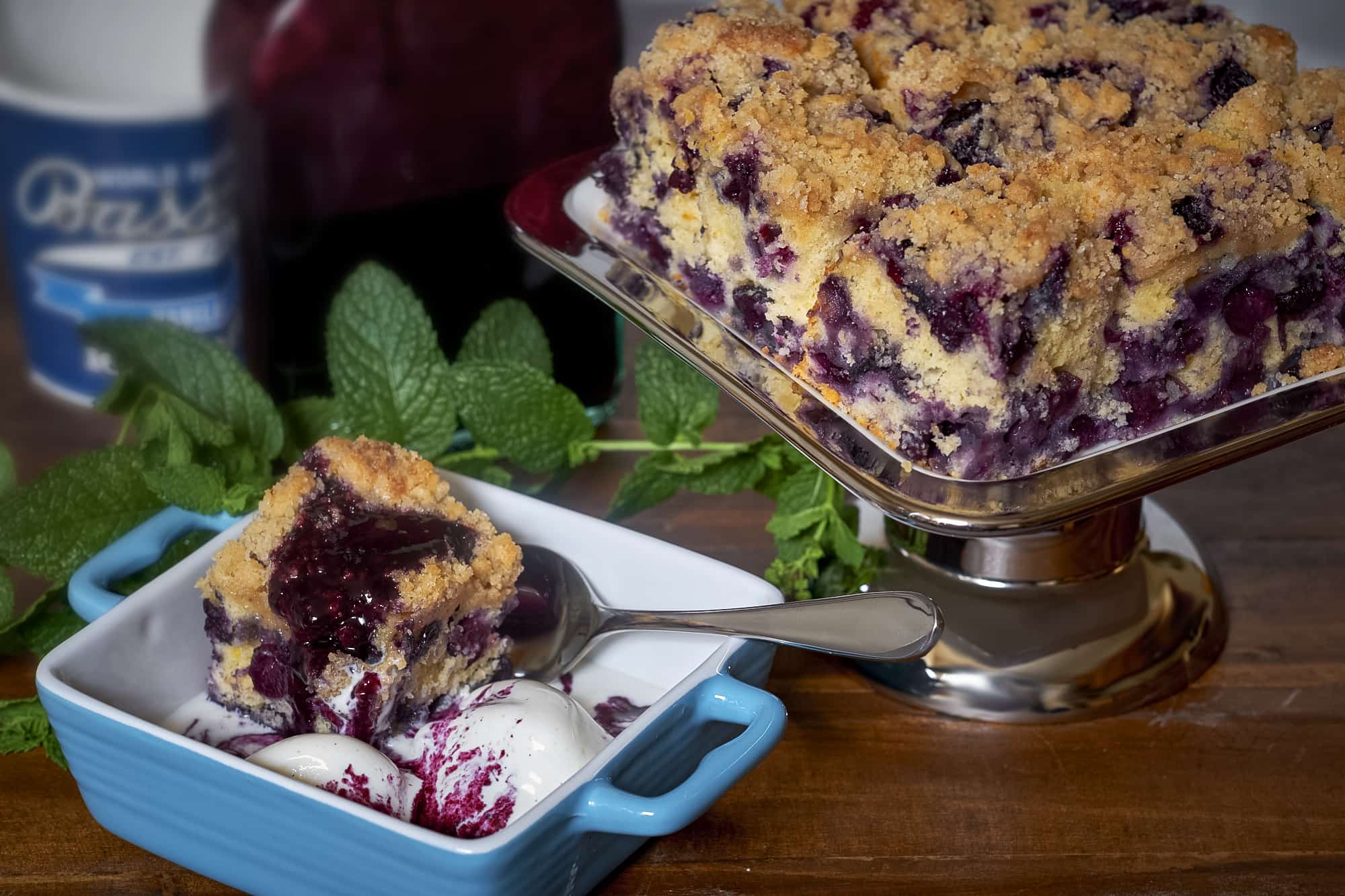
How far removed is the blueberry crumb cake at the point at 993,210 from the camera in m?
0.99

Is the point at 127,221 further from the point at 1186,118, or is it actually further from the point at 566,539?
the point at 1186,118

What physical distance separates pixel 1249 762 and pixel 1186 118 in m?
0.50

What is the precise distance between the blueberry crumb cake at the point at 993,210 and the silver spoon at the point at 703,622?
0.34ft

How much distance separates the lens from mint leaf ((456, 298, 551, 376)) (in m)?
1.38

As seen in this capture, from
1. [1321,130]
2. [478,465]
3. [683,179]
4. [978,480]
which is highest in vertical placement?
[1321,130]

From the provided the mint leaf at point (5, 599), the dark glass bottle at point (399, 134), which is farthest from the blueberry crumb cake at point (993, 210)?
the mint leaf at point (5, 599)

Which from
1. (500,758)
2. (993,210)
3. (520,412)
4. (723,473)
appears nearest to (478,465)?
(520,412)

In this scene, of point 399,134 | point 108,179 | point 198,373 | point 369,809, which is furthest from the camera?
point 108,179

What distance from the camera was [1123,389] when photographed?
Answer: 3.52ft

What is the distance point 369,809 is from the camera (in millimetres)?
849

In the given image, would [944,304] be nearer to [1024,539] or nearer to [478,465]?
[1024,539]

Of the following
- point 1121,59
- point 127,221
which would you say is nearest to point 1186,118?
point 1121,59

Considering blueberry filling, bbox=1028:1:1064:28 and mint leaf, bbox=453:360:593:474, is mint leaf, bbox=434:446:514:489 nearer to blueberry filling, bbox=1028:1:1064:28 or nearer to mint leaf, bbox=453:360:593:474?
mint leaf, bbox=453:360:593:474

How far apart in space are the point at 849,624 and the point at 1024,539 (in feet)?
0.86
